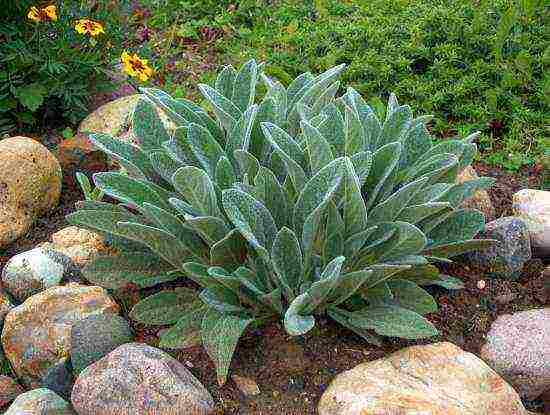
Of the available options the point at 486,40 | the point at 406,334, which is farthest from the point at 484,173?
the point at 406,334

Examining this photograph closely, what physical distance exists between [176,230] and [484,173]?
1.77 metres

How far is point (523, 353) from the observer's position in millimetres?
2631

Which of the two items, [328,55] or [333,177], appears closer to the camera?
[333,177]

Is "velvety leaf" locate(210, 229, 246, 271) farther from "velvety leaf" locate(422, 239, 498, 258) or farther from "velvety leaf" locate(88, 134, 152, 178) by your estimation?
"velvety leaf" locate(422, 239, 498, 258)

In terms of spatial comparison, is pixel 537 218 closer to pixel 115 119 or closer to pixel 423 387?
pixel 423 387

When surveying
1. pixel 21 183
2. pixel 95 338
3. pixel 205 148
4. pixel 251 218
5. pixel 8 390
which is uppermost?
pixel 205 148

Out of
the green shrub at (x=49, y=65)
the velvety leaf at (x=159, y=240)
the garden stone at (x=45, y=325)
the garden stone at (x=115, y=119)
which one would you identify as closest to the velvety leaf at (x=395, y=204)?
the velvety leaf at (x=159, y=240)

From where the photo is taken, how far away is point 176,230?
2.62 m

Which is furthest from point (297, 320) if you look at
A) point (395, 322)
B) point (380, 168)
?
point (380, 168)

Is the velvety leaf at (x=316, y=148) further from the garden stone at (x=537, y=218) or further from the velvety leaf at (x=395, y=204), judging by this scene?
the garden stone at (x=537, y=218)

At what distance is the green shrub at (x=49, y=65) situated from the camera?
12.6ft

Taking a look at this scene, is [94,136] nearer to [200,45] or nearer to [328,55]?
[328,55]

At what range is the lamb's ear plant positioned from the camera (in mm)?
2404

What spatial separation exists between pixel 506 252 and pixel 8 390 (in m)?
1.95
